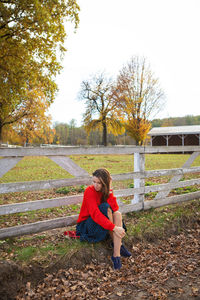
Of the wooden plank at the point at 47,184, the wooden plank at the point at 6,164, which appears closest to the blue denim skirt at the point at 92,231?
the wooden plank at the point at 47,184

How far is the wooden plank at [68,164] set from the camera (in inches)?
152

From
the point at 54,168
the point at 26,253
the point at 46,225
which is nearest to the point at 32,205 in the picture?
the point at 46,225

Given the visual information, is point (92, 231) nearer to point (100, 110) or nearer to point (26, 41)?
point (26, 41)

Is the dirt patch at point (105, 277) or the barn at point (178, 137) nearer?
the dirt patch at point (105, 277)

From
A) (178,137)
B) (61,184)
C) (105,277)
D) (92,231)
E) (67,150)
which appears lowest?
(105,277)

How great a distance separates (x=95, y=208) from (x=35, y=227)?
3.44 feet

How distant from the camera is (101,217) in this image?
338cm

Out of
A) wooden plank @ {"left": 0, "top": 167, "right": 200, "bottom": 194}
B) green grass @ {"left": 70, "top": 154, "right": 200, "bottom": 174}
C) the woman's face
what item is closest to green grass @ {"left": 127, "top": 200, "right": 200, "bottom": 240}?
wooden plank @ {"left": 0, "top": 167, "right": 200, "bottom": 194}

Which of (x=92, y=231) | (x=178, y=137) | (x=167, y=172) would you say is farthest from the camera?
(x=178, y=137)

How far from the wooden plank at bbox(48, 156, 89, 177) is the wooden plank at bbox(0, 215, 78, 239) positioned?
0.77m

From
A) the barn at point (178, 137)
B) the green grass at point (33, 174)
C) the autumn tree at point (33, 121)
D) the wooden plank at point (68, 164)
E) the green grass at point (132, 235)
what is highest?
the autumn tree at point (33, 121)

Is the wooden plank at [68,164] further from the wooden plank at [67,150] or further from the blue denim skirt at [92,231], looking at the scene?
the blue denim skirt at [92,231]

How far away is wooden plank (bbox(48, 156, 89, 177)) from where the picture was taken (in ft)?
12.7

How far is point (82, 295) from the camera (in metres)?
2.86
